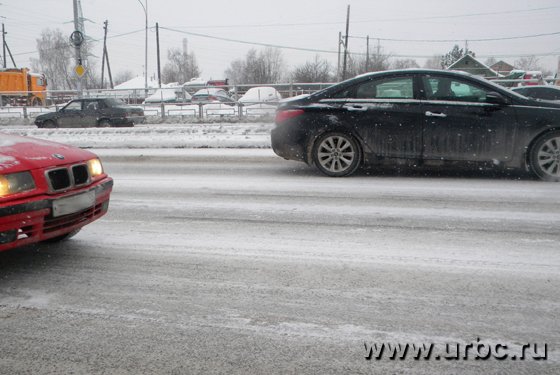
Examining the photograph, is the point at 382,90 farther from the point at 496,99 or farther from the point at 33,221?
the point at 33,221

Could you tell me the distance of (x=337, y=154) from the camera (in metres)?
7.14

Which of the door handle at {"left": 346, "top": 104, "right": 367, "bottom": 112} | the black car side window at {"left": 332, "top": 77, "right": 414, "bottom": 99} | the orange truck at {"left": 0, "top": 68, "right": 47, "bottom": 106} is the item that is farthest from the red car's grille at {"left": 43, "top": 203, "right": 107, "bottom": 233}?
the orange truck at {"left": 0, "top": 68, "right": 47, "bottom": 106}

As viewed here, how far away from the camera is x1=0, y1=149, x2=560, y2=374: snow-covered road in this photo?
97.6 inches

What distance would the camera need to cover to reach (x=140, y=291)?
10.7 ft

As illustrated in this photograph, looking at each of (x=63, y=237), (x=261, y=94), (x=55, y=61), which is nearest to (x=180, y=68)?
(x=55, y=61)

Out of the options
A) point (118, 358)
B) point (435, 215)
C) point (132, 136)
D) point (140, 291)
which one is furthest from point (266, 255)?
point (132, 136)

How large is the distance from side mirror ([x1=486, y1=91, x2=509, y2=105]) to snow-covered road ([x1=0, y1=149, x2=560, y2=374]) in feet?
4.55

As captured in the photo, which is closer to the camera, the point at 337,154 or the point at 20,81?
the point at 337,154

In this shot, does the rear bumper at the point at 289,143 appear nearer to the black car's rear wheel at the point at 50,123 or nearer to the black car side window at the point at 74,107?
the black car side window at the point at 74,107

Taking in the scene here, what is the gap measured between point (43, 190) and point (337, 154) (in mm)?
4505

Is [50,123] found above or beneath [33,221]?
above

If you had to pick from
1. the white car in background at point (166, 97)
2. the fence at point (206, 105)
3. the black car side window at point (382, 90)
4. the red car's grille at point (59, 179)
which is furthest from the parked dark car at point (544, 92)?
the white car in background at point (166, 97)

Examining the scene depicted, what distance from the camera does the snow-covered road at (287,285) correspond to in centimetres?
248

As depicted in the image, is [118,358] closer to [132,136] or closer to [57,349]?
[57,349]
